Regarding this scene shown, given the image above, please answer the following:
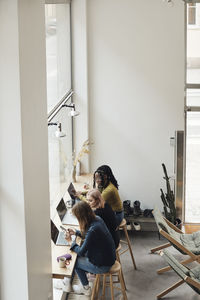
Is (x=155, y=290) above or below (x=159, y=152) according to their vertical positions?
below

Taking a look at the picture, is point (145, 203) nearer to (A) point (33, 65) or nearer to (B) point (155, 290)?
(B) point (155, 290)

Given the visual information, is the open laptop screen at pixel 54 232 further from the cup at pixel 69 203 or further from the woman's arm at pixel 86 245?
the cup at pixel 69 203

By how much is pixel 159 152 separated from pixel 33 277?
4102 millimetres

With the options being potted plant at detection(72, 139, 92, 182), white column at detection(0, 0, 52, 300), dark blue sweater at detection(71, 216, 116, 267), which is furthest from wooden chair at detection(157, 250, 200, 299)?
white column at detection(0, 0, 52, 300)

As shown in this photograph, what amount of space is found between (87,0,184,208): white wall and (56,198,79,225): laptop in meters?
1.67

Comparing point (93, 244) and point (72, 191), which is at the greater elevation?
point (72, 191)

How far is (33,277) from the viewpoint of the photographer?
3.60 meters

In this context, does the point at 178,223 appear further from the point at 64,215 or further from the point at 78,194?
the point at 64,215

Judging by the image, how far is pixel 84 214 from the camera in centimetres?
489

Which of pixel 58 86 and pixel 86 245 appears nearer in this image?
pixel 86 245

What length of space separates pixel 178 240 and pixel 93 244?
1498 mm

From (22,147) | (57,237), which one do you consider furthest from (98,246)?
(22,147)

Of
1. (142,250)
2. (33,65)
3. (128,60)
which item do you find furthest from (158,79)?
(33,65)

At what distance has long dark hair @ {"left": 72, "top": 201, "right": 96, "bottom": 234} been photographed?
488cm
